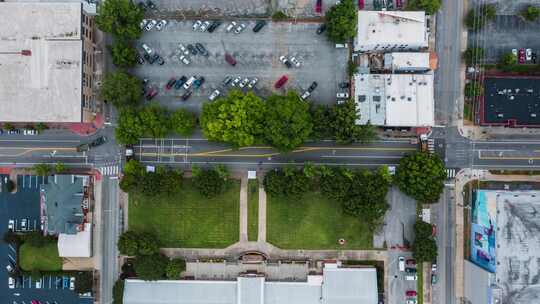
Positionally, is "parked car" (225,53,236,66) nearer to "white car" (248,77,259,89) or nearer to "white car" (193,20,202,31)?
"white car" (248,77,259,89)

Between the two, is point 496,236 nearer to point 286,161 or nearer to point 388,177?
point 388,177

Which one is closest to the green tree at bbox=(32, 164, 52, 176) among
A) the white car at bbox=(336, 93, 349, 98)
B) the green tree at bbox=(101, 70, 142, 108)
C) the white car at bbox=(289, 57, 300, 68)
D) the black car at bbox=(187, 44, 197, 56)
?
the green tree at bbox=(101, 70, 142, 108)

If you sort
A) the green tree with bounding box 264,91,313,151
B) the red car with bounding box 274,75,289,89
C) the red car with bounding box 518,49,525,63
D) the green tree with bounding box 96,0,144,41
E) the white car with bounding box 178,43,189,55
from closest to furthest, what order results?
the green tree with bounding box 264,91,313,151 → the green tree with bounding box 96,0,144,41 → the red car with bounding box 518,49,525,63 → the red car with bounding box 274,75,289,89 → the white car with bounding box 178,43,189,55

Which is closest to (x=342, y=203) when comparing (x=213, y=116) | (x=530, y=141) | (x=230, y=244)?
(x=230, y=244)

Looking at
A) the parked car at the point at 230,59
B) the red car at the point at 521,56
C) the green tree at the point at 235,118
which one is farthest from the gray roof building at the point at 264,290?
the red car at the point at 521,56

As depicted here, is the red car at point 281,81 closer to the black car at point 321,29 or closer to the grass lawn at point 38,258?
the black car at point 321,29
